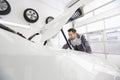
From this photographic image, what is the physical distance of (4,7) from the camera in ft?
14.0

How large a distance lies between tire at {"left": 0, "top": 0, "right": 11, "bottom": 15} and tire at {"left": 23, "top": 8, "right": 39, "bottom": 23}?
2.09 feet

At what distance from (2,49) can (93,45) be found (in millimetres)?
5136

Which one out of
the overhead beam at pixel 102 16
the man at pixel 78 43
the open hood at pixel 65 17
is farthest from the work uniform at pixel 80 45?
the overhead beam at pixel 102 16

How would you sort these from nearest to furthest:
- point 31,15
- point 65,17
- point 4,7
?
point 65,17
point 4,7
point 31,15

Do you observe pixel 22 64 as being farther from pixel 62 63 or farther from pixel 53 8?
pixel 53 8

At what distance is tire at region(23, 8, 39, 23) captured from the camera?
191 inches

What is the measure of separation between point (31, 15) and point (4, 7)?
1086 millimetres

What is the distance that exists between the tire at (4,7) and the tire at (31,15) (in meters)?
0.64

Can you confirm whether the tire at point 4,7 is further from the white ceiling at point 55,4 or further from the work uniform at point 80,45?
the work uniform at point 80,45

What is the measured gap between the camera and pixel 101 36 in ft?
16.1

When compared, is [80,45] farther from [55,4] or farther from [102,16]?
[55,4]

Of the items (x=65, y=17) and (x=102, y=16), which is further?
(x=102, y=16)

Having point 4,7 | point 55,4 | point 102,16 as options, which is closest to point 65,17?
point 4,7

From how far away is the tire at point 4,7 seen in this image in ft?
13.8
